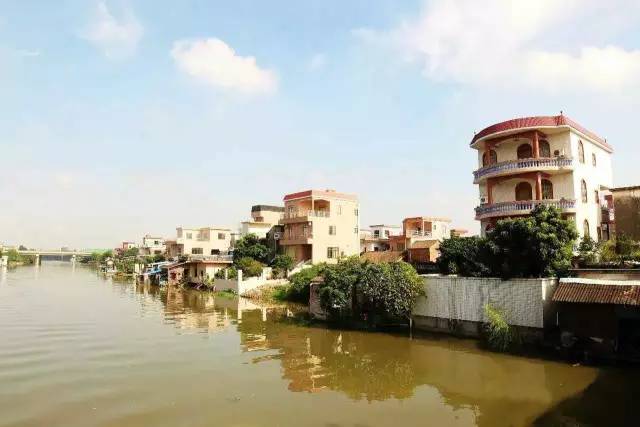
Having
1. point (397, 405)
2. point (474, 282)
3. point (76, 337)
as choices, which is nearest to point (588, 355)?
point (474, 282)

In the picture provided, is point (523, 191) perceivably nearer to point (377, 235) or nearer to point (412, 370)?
point (412, 370)

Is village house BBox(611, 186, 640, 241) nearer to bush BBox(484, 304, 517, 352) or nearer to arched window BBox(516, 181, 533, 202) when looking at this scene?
arched window BBox(516, 181, 533, 202)

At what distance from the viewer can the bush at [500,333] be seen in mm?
17172

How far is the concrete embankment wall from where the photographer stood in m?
16.9

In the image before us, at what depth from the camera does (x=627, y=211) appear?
22.3 metres

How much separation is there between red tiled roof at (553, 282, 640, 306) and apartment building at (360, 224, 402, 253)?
130 feet

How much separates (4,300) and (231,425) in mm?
31057

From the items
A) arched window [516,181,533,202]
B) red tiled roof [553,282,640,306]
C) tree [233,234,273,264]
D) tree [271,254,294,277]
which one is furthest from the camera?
tree [233,234,273,264]

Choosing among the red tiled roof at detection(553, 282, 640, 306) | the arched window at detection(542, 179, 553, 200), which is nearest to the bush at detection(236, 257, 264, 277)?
the arched window at detection(542, 179, 553, 200)

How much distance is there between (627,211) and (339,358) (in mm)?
16238

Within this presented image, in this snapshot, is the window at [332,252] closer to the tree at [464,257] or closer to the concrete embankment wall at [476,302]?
the tree at [464,257]

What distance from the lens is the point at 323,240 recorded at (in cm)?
4316

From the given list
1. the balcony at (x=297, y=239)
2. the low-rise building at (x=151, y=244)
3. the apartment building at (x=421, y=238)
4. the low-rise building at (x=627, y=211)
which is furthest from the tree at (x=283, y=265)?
the low-rise building at (x=151, y=244)

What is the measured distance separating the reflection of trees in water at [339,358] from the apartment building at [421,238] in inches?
720
